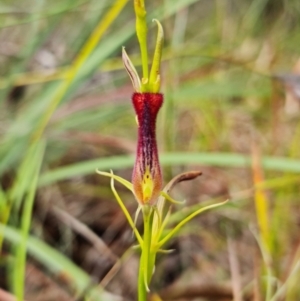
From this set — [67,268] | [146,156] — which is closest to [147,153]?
[146,156]

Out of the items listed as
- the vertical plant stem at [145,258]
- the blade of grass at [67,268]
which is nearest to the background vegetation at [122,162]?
the blade of grass at [67,268]

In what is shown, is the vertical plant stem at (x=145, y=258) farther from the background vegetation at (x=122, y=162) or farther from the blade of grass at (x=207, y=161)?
the blade of grass at (x=207, y=161)

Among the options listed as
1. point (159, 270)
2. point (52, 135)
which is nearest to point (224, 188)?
point (159, 270)

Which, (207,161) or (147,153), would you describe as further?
(207,161)

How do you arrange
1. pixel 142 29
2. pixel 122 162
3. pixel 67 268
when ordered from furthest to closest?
pixel 122 162 < pixel 67 268 < pixel 142 29

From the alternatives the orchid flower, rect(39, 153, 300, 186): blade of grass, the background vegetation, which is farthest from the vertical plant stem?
rect(39, 153, 300, 186): blade of grass

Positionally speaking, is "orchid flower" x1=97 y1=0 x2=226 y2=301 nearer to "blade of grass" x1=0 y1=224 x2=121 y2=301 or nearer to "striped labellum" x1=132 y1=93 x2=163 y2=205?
"striped labellum" x1=132 y1=93 x2=163 y2=205

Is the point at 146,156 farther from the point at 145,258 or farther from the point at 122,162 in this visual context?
the point at 122,162

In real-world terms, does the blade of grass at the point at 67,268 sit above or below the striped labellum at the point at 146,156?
below

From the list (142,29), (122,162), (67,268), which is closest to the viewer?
(142,29)
